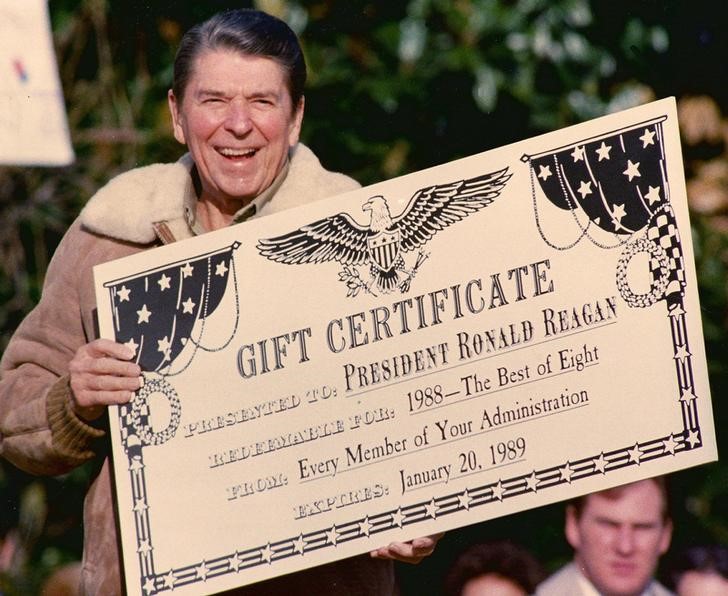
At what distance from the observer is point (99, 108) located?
4.68m

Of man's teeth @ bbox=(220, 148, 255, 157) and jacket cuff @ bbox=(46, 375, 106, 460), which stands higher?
man's teeth @ bbox=(220, 148, 255, 157)

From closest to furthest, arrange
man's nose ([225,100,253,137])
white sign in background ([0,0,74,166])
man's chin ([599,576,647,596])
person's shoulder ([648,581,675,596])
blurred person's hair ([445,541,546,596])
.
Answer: man's nose ([225,100,253,137]), man's chin ([599,576,647,596]), person's shoulder ([648,581,675,596]), blurred person's hair ([445,541,546,596]), white sign in background ([0,0,74,166])

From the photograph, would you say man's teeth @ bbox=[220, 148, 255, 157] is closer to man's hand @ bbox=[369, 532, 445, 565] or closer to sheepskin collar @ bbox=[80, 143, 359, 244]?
sheepskin collar @ bbox=[80, 143, 359, 244]

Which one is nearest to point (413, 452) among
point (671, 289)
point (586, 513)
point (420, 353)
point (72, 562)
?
point (420, 353)

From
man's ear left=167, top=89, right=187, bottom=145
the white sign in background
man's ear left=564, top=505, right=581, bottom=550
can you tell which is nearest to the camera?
man's ear left=167, top=89, right=187, bottom=145

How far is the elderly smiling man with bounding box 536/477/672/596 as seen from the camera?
3.33 meters

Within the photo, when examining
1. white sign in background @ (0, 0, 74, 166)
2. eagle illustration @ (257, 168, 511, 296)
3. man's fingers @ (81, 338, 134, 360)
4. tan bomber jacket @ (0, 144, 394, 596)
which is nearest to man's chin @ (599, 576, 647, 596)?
tan bomber jacket @ (0, 144, 394, 596)

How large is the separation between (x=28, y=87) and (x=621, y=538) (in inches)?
71.0

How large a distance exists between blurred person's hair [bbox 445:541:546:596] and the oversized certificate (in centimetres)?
106

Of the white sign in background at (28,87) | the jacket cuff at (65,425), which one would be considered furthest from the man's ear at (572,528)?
the white sign in background at (28,87)

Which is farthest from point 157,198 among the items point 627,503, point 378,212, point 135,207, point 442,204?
point 627,503

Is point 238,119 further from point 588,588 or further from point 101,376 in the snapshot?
point 588,588

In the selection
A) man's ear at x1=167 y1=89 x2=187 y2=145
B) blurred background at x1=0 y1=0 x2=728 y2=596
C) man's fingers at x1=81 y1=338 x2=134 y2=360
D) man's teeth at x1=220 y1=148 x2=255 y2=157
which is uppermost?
blurred background at x1=0 y1=0 x2=728 y2=596

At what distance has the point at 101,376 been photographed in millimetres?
2719
